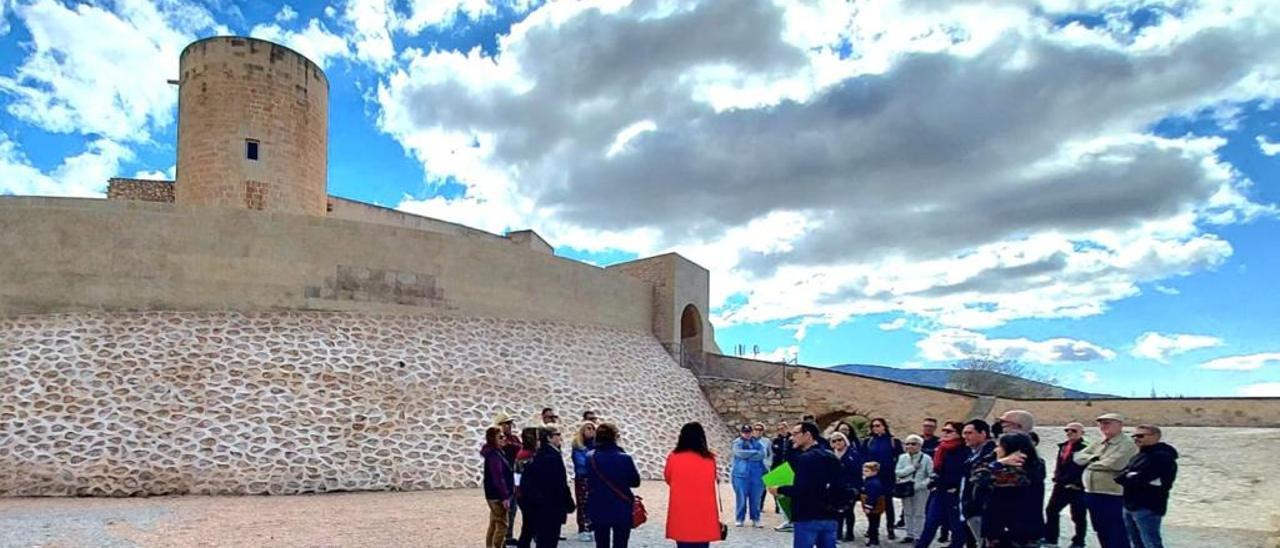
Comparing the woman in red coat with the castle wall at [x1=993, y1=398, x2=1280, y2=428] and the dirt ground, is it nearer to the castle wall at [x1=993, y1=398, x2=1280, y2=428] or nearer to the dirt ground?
the dirt ground

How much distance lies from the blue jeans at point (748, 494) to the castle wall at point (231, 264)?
8726 millimetres

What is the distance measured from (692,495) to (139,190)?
2293cm

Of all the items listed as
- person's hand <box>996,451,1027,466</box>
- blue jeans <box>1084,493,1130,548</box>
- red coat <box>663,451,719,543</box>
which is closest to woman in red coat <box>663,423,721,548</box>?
red coat <box>663,451,719,543</box>

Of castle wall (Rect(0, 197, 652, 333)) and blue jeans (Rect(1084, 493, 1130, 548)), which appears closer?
blue jeans (Rect(1084, 493, 1130, 548))

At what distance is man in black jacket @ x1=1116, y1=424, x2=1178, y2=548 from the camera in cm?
696

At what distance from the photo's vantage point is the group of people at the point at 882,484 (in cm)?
589

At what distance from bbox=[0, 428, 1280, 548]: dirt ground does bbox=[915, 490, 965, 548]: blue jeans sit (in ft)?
5.38

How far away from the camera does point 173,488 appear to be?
1257cm

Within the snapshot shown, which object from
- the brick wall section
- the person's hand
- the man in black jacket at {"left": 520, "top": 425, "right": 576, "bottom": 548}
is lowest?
the man in black jacket at {"left": 520, "top": 425, "right": 576, "bottom": 548}

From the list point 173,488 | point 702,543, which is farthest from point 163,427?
point 702,543

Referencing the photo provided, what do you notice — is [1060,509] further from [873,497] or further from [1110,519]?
[873,497]

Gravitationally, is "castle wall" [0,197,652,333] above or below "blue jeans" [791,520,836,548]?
above

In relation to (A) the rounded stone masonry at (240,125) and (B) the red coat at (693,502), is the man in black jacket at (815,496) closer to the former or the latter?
(B) the red coat at (693,502)

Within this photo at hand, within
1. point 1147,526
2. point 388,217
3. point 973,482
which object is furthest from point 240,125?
point 1147,526
